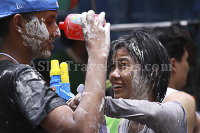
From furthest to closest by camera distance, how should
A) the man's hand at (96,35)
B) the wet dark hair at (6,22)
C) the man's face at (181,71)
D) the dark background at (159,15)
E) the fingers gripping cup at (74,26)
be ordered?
the dark background at (159,15), the man's face at (181,71), the fingers gripping cup at (74,26), the wet dark hair at (6,22), the man's hand at (96,35)

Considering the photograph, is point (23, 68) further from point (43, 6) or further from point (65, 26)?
point (65, 26)

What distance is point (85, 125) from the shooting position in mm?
1504

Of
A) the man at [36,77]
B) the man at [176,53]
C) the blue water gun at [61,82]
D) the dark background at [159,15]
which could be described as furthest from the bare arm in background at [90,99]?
the dark background at [159,15]

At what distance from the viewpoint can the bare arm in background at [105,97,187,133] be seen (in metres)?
1.90

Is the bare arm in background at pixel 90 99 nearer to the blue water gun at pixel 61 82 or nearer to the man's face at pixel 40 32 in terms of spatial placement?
the man's face at pixel 40 32

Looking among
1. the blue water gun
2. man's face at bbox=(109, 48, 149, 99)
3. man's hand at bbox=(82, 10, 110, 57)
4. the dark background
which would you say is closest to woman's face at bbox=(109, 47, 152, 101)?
man's face at bbox=(109, 48, 149, 99)

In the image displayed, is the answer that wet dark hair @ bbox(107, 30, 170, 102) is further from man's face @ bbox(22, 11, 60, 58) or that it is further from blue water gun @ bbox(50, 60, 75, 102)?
man's face @ bbox(22, 11, 60, 58)

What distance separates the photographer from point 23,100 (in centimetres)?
152

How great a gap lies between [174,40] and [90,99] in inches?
96.7

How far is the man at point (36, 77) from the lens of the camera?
1.51 meters

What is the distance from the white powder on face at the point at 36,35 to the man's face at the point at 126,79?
84 cm

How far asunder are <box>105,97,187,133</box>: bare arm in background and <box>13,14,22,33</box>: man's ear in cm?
74

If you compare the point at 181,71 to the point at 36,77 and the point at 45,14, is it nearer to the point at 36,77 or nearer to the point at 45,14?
the point at 45,14

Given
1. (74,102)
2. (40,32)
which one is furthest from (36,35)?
(74,102)
